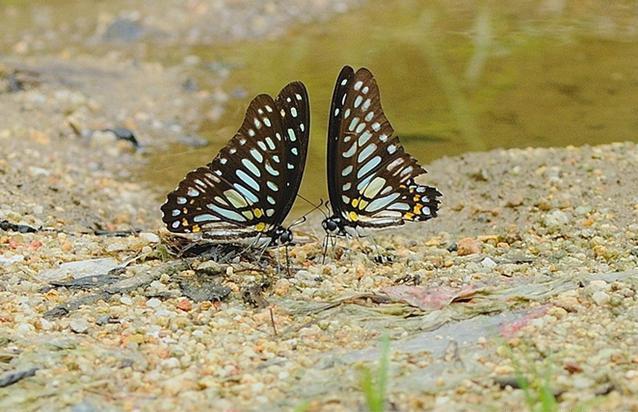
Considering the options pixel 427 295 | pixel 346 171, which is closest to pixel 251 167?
pixel 346 171

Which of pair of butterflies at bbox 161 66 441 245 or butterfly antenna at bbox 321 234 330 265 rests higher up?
pair of butterflies at bbox 161 66 441 245

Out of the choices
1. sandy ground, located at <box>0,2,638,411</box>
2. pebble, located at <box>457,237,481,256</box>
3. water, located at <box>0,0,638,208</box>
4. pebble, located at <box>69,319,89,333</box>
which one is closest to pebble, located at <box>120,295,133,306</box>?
sandy ground, located at <box>0,2,638,411</box>

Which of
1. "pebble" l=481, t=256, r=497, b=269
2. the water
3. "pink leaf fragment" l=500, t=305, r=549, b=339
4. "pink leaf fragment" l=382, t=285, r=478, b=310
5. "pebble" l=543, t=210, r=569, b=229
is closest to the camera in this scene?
"pink leaf fragment" l=500, t=305, r=549, b=339

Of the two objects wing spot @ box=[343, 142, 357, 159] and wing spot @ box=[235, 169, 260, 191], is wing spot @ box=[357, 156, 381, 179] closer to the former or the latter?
wing spot @ box=[343, 142, 357, 159]

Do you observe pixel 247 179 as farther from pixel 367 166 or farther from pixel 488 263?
pixel 488 263

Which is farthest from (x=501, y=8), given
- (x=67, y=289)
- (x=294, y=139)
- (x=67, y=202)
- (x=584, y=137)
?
(x=67, y=289)

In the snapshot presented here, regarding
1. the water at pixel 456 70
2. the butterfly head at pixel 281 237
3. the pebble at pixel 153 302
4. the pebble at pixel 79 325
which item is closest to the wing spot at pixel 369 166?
the butterfly head at pixel 281 237

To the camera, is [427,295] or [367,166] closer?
[427,295]

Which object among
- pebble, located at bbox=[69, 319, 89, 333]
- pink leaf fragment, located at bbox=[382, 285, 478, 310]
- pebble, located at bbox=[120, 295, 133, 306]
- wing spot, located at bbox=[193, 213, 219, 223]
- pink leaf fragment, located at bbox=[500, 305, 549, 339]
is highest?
wing spot, located at bbox=[193, 213, 219, 223]

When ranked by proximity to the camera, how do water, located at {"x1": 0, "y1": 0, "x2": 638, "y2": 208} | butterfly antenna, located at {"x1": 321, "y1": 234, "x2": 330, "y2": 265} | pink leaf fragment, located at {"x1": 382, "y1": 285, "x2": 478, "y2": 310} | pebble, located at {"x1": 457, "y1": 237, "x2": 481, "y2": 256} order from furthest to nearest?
water, located at {"x1": 0, "y1": 0, "x2": 638, "y2": 208}, pebble, located at {"x1": 457, "y1": 237, "x2": 481, "y2": 256}, butterfly antenna, located at {"x1": 321, "y1": 234, "x2": 330, "y2": 265}, pink leaf fragment, located at {"x1": 382, "y1": 285, "x2": 478, "y2": 310}
